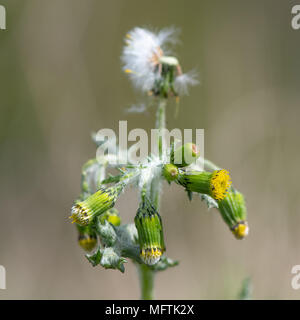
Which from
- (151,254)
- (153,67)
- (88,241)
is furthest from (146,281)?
(153,67)

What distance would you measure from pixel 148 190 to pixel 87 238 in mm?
482

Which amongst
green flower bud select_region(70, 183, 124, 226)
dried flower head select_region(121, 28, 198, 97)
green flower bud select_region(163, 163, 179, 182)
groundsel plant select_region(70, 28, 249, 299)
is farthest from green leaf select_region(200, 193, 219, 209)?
dried flower head select_region(121, 28, 198, 97)

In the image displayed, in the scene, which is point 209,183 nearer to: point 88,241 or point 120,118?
point 88,241

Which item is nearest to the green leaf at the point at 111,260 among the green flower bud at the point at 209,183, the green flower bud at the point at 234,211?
the green flower bud at the point at 209,183

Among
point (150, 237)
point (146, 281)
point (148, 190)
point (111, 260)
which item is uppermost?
point (148, 190)

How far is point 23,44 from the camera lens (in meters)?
5.91

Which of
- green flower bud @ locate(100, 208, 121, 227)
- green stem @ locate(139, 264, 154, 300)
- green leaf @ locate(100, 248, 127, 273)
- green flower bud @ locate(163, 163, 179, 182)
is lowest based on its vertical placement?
green stem @ locate(139, 264, 154, 300)

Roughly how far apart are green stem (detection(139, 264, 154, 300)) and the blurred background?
8.15 feet

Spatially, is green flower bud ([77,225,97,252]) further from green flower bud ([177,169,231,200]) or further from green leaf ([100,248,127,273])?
green flower bud ([177,169,231,200])

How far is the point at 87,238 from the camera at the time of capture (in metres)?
2.66

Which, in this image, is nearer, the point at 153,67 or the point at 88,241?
the point at 88,241

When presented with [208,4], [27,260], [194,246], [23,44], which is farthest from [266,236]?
[23,44]

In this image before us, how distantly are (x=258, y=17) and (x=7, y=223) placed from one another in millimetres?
4479

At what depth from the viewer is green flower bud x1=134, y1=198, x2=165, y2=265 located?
7.55 ft
